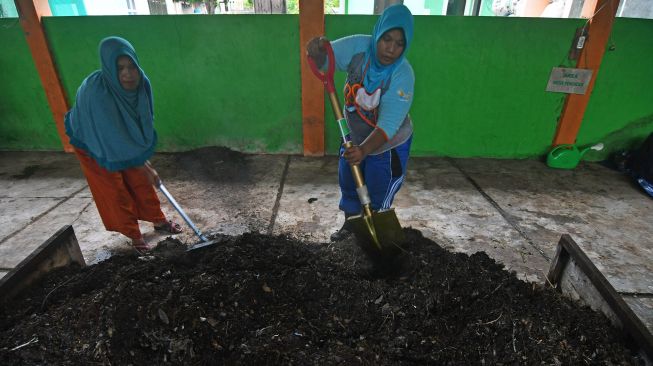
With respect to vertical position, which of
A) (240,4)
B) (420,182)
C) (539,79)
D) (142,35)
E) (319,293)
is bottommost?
(420,182)

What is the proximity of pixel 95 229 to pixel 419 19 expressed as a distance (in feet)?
12.0

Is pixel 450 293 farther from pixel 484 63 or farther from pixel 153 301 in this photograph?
pixel 484 63

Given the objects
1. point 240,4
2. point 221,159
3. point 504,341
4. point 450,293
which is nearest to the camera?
point 504,341

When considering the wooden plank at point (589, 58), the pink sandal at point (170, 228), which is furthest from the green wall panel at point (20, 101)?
the wooden plank at point (589, 58)

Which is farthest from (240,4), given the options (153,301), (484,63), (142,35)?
(153,301)

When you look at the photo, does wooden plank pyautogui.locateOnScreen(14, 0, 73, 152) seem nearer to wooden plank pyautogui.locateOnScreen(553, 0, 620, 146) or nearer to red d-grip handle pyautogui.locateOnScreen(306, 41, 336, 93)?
red d-grip handle pyautogui.locateOnScreen(306, 41, 336, 93)

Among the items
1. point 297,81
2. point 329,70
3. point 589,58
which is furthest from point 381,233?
point 589,58

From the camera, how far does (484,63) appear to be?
3658mm

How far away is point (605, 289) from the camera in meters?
1.38

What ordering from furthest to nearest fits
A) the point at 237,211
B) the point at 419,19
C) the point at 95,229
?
the point at 419,19 → the point at 237,211 → the point at 95,229

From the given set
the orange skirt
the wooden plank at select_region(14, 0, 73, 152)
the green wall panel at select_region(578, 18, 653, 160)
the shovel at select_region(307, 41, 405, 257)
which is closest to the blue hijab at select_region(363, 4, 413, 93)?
the shovel at select_region(307, 41, 405, 257)

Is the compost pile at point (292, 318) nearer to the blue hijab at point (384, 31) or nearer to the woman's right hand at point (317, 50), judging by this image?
the blue hijab at point (384, 31)

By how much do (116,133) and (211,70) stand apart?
6.75 ft

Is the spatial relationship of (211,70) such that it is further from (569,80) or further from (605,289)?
(569,80)
